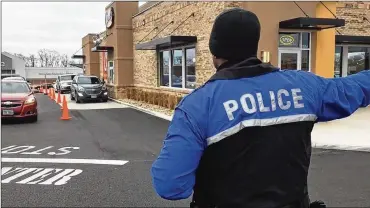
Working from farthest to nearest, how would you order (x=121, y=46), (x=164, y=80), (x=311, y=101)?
(x=121, y=46) → (x=164, y=80) → (x=311, y=101)

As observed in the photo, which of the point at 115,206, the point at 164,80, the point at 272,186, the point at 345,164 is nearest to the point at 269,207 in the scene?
the point at 272,186

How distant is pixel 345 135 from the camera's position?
10758 millimetres

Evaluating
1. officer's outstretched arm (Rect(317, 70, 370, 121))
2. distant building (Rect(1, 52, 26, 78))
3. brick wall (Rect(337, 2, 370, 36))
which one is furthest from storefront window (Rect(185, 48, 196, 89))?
distant building (Rect(1, 52, 26, 78))

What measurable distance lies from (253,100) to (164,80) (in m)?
20.1

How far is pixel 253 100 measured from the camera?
5.99 feet

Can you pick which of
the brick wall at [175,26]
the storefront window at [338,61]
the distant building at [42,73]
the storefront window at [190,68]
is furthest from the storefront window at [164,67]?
the distant building at [42,73]

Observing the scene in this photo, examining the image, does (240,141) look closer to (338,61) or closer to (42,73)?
(338,61)

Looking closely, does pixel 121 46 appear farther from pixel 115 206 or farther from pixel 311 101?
pixel 311 101

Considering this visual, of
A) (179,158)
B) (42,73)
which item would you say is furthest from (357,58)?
(42,73)

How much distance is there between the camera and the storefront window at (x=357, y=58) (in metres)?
18.4

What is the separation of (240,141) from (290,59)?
13.9 m

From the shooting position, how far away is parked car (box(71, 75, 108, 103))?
2431 cm

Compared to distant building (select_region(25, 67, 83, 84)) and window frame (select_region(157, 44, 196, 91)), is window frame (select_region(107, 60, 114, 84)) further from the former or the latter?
distant building (select_region(25, 67, 83, 84))

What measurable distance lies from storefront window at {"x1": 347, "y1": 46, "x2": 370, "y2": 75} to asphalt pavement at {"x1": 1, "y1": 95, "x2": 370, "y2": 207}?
35.7 ft
